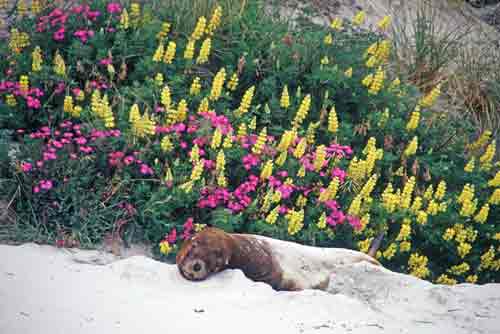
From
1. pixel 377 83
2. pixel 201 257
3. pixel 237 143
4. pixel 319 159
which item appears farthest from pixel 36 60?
pixel 377 83

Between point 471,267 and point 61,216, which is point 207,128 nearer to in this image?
point 61,216

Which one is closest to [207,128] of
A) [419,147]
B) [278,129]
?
[278,129]

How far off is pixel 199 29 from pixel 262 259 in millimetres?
2436

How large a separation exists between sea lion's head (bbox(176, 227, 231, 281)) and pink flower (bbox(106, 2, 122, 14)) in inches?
104

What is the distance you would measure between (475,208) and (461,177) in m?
0.50

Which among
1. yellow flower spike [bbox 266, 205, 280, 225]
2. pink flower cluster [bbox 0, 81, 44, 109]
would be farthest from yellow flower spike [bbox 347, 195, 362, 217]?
pink flower cluster [bbox 0, 81, 44, 109]

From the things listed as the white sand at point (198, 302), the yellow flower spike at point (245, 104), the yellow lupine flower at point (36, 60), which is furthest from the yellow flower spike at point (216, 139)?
the yellow lupine flower at point (36, 60)

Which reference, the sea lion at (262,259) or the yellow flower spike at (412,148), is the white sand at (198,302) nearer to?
the sea lion at (262,259)

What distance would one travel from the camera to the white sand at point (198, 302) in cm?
332

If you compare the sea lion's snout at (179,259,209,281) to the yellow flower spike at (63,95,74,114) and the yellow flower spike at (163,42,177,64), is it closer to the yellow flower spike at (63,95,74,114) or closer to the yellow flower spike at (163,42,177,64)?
the yellow flower spike at (63,95,74,114)

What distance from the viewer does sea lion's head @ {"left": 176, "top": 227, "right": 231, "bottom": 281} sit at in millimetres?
3938

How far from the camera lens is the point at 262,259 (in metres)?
4.23

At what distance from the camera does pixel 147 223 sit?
4852 millimetres

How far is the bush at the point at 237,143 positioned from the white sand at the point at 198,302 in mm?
596
